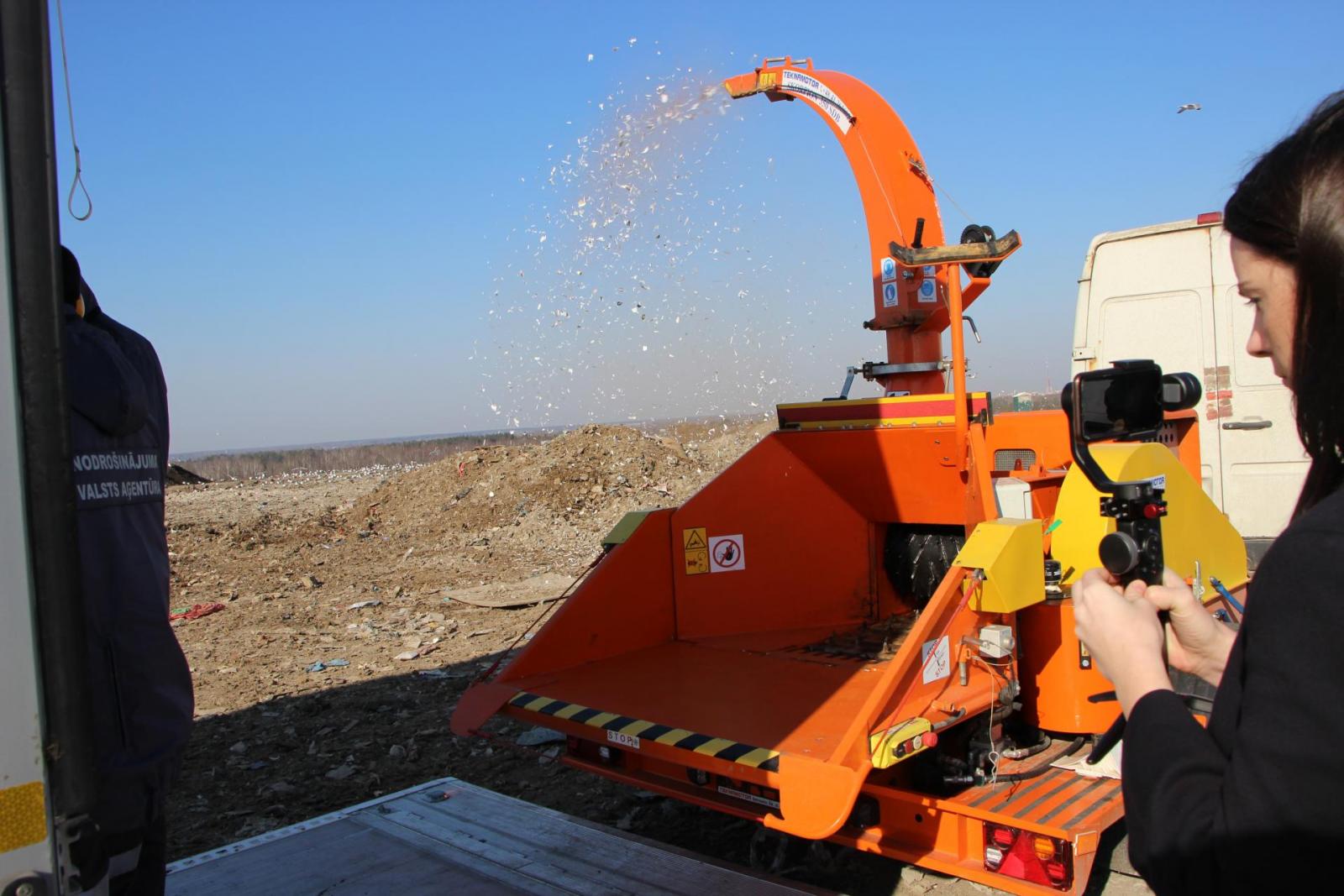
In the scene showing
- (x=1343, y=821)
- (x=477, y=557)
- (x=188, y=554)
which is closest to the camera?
(x=1343, y=821)

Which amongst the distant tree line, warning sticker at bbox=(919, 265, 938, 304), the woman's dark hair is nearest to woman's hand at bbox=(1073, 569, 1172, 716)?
the woman's dark hair

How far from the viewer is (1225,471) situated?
6344 millimetres

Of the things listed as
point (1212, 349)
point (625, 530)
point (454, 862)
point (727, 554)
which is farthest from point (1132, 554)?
point (1212, 349)

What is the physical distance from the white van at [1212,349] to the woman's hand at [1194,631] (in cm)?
522

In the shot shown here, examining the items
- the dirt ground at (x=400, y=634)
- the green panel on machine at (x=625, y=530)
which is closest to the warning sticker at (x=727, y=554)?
the green panel on machine at (x=625, y=530)

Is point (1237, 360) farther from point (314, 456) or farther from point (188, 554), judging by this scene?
Answer: point (314, 456)

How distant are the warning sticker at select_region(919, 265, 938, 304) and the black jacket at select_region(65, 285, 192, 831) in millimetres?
4089

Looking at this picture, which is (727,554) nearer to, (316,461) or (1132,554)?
(1132,554)

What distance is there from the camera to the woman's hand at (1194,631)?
4.52 ft

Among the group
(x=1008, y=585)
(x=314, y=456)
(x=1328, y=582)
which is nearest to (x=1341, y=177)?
(x=1328, y=582)

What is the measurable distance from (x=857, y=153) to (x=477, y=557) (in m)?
8.86

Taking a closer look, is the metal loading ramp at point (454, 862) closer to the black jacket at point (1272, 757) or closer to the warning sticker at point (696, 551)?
the warning sticker at point (696, 551)

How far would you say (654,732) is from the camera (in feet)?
12.3

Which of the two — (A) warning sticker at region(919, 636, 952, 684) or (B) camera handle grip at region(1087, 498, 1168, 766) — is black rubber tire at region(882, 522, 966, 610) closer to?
(A) warning sticker at region(919, 636, 952, 684)
